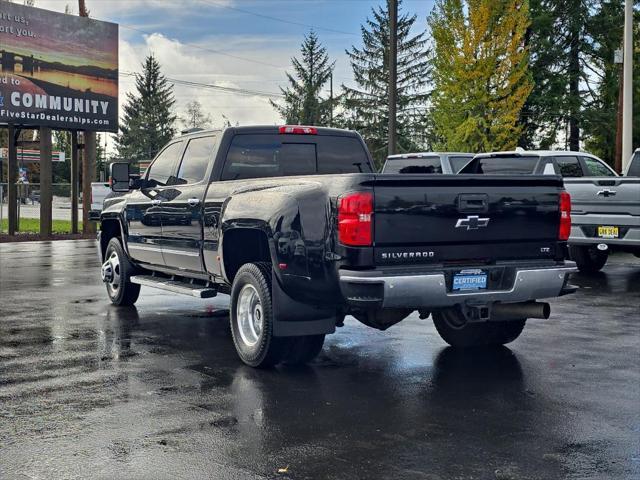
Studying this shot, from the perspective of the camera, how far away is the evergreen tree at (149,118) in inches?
3445

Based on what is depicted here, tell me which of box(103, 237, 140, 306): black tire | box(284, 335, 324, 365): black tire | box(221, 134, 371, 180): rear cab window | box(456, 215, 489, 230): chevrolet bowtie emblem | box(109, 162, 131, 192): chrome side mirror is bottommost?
box(284, 335, 324, 365): black tire

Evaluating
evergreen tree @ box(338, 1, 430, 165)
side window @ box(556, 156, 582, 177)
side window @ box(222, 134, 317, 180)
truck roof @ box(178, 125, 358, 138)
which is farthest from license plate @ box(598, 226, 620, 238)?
evergreen tree @ box(338, 1, 430, 165)

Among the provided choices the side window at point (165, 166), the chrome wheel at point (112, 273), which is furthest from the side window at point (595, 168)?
the chrome wheel at point (112, 273)

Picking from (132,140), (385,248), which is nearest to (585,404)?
(385,248)

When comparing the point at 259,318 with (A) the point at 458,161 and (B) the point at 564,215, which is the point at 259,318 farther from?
(A) the point at 458,161

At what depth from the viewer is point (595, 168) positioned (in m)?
17.4

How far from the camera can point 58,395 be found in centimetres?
657

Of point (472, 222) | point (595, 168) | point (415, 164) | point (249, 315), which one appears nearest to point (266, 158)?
point (249, 315)

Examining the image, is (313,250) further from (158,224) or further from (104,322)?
(104,322)

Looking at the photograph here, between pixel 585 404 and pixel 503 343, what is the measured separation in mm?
2299

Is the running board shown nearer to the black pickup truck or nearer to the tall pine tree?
the black pickup truck

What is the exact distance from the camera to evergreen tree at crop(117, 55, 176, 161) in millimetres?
87500

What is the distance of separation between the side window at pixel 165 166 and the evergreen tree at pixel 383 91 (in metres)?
56.6

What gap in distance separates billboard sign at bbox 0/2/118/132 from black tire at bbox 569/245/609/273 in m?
18.2
